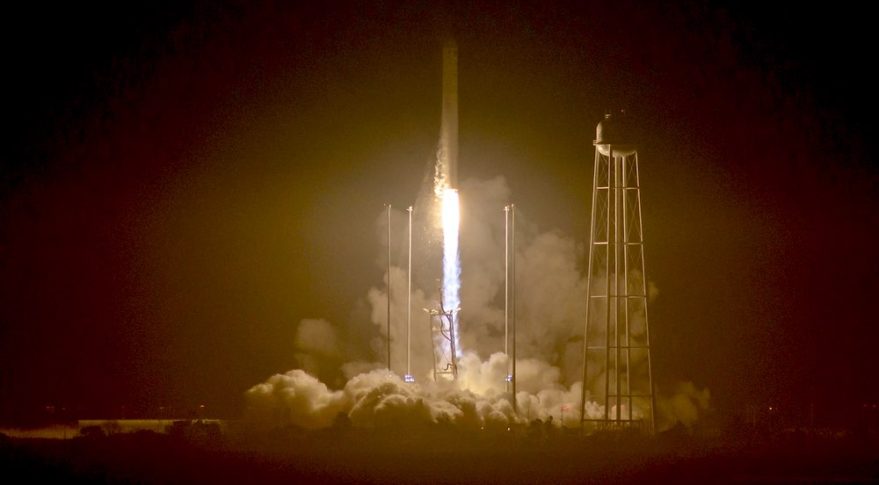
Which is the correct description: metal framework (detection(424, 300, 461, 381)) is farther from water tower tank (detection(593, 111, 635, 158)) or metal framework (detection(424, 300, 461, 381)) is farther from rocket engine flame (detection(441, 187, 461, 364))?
water tower tank (detection(593, 111, 635, 158))

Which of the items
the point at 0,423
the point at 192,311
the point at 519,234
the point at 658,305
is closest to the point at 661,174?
the point at 658,305

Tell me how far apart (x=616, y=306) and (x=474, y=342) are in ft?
22.0

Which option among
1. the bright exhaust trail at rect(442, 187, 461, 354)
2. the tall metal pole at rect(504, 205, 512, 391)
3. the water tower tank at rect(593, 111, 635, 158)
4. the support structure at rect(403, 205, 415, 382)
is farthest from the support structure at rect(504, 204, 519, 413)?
the water tower tank at rect(593, 111, 635, 158)

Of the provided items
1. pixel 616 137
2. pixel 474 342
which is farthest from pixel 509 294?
pixel 616 137

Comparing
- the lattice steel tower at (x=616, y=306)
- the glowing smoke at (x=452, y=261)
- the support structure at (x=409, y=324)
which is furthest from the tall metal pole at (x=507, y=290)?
the support structure at (x=409, y=324)

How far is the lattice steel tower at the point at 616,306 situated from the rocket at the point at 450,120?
4372 millimetres

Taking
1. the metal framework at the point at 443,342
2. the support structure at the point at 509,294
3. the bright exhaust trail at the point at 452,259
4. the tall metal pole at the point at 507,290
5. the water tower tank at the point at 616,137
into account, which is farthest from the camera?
the bright exhaust trail at the point at 452,259

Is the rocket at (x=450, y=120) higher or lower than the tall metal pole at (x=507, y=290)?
higher

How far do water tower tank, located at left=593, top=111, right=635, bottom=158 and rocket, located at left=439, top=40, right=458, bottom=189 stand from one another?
16.8 feet

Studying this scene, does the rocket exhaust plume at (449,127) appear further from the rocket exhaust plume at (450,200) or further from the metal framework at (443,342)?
the metal framework at (443,342)

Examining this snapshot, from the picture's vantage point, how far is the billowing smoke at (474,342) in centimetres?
5325

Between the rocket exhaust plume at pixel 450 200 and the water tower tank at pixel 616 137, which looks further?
the rocket exhaust plume at pixel 450 200

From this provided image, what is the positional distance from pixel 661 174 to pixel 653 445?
1721 centimetres

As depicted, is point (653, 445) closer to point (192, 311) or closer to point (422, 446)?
point (422, 446)
